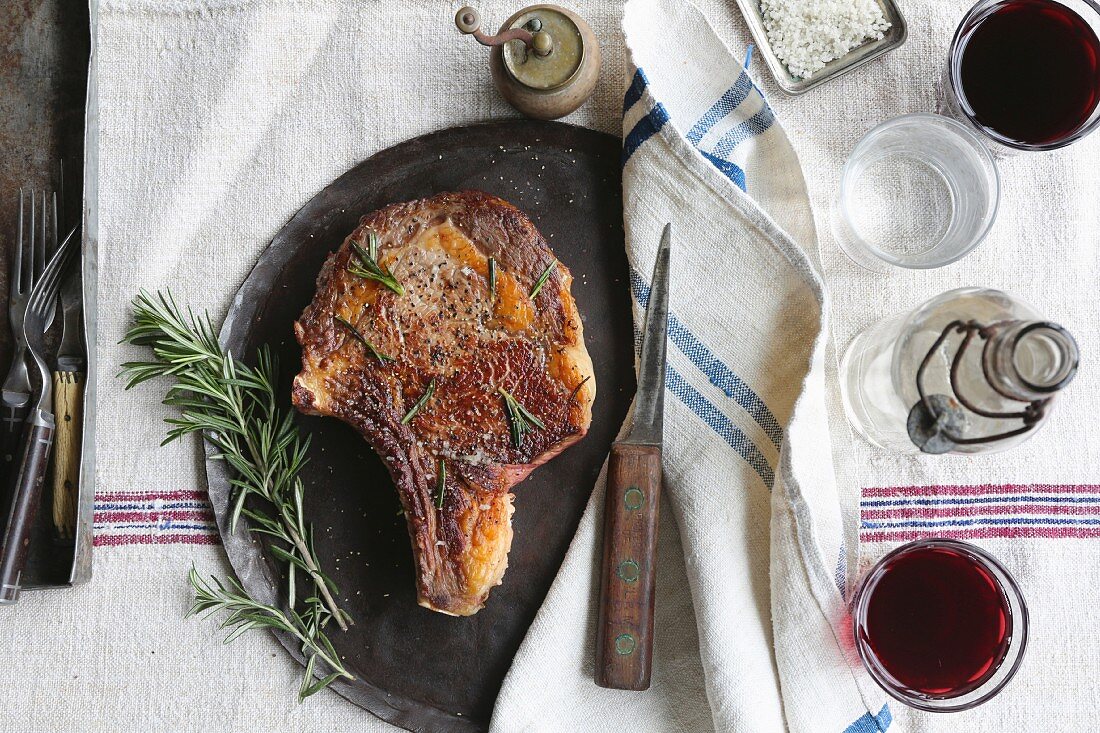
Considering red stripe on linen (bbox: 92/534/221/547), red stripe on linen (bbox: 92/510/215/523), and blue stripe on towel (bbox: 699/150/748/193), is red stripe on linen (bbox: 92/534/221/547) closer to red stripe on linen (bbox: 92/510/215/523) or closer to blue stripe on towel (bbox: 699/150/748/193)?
red stripe on linen (bbox: 92/510/215/523)

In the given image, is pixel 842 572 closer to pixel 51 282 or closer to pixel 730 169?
pixel 730 169

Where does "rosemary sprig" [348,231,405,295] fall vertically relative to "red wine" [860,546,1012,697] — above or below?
above

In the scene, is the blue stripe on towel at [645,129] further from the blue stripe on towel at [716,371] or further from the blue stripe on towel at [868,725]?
the blue stripe on towel at [868,725]

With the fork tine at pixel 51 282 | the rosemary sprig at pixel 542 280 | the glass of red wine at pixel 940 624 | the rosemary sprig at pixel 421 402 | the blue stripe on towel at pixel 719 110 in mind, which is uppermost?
the blue stripe on towel at pixel 719 110

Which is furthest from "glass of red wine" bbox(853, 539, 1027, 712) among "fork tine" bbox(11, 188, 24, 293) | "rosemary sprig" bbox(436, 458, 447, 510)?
"fork tine" bbox(11, 188, 24, 293)

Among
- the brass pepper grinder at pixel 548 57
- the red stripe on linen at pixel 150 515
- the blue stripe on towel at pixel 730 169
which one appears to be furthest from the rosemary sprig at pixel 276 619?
the blue stripe on towel at pixel 730 169

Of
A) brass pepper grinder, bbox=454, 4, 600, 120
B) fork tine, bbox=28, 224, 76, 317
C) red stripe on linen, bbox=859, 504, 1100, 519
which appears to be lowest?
A: red stripe on linen, bbox=859, 504, 1100, 519
